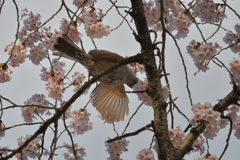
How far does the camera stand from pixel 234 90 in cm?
218

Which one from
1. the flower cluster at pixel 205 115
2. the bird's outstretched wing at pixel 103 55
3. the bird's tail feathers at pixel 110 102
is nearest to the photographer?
the flower cluster at pixel 205 115

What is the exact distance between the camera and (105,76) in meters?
3.36

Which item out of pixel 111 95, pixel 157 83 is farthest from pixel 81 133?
pixel 157 83

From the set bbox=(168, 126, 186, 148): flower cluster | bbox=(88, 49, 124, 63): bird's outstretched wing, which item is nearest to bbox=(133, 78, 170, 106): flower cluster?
bbox=(168, 126, 186, 148): flower cluster

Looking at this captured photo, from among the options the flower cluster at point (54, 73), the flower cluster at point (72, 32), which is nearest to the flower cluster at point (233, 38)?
the flower cluster at point (72, 32)

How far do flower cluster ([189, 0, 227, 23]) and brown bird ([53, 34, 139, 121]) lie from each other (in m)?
1.21

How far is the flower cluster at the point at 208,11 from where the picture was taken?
7.72 ft

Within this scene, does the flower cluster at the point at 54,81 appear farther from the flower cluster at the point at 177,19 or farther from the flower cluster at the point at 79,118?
the flower cluster at the point at 177,19

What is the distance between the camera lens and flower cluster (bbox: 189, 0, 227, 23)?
2.35 metres

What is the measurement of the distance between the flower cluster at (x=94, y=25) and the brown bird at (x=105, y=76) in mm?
372

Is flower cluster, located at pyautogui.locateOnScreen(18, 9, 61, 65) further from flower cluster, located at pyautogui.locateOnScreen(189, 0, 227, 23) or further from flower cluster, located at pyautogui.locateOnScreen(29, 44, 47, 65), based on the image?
flower cluster, located at pyautogui.locateOnScreen(189, 0, 227, 23)

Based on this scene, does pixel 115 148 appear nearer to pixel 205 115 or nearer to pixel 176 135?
pixel 176 135

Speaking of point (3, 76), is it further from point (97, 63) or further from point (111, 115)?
point (111, 115)

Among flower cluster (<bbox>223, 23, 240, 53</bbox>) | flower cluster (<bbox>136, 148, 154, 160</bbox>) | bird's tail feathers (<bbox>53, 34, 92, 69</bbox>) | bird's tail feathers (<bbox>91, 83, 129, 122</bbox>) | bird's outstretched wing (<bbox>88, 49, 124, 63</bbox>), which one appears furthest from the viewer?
bird's tail feathers (<bbox>91, 83, 129, 122</bbox>)
